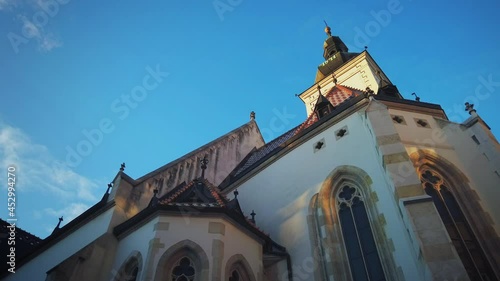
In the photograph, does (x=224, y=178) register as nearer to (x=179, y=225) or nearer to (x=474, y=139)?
(x=179, y=225)

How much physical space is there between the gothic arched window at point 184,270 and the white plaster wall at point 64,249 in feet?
9.92

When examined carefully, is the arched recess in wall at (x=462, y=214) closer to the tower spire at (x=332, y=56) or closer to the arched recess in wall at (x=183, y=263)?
the arched recess in wall at (x=183, y=263)

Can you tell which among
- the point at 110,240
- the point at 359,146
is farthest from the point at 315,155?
the point at 110,240

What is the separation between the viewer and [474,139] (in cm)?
1009

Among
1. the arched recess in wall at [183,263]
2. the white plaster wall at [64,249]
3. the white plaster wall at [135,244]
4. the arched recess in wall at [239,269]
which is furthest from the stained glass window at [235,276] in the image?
the white plaster wall at [64,249]

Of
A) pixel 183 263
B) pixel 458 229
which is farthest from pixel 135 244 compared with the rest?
pixel 458 229

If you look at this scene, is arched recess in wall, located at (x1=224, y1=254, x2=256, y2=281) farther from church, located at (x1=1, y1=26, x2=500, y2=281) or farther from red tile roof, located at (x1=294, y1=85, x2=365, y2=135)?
red tile roof, located at (x1=294, y1=85, x2=365, y2=135)

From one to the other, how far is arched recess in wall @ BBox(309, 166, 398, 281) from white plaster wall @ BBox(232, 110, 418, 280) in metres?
0.25

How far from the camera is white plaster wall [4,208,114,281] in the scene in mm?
10398

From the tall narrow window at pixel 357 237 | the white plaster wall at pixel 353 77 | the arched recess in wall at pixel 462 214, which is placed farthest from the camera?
the white plaster wall at pixel 353 77

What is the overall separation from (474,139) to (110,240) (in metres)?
11.0

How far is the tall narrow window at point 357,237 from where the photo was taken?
833 centimetres

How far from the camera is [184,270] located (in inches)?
328

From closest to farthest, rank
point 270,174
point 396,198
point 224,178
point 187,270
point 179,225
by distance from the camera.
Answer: point 396,198 < point 187,270 < point 179,225 < point 270,174 < point 224,178
